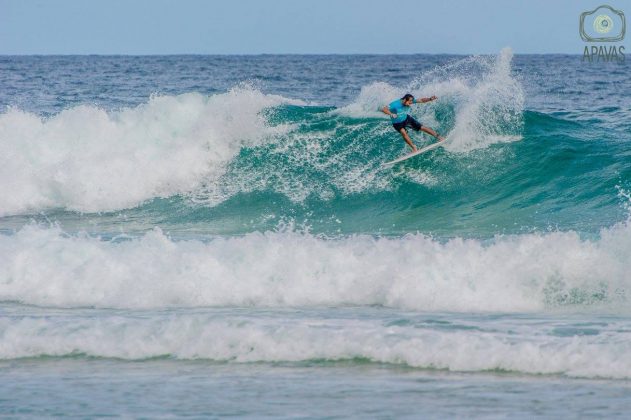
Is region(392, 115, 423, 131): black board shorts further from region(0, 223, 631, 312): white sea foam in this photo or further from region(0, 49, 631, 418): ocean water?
region(0, 223, 631, 312): white sea foam

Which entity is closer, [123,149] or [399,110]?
[399,110]

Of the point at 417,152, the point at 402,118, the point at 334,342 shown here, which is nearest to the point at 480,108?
the point at 417,152

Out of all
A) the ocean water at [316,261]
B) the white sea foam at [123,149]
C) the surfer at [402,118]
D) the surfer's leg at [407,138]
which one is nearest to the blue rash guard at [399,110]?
the surfer at [402,118]

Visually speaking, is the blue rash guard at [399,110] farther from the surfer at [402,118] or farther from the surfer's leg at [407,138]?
the surfer's leg at [407,138]

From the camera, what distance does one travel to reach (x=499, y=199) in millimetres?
15250

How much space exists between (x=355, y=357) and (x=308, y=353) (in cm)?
40

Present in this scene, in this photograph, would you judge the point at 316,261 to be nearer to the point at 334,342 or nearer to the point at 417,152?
the point at 334,342

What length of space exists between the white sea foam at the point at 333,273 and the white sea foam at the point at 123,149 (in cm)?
607

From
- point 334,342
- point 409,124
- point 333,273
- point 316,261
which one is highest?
point 409,124

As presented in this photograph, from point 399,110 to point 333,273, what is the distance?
6.33 meters

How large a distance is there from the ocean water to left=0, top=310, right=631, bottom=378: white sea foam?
0.8 inches

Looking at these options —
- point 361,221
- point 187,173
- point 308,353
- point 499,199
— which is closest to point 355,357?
point 308,353

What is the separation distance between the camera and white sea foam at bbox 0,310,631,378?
24.1 ft

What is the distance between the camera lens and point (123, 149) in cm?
1909
